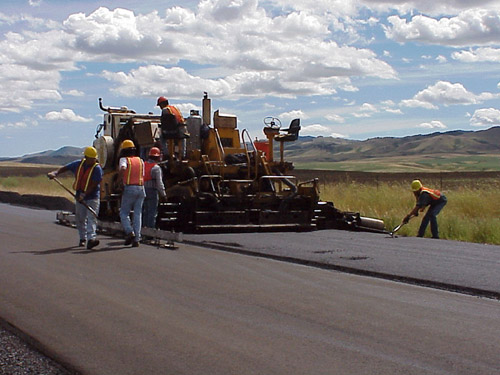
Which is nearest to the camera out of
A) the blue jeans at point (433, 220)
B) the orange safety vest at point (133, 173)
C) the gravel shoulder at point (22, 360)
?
the gravel shoulder at point (22, 360)

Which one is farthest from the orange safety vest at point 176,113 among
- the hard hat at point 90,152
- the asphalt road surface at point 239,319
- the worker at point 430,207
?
the asphalt road surface at point 239,319

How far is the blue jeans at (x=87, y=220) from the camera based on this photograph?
1319 centimetres

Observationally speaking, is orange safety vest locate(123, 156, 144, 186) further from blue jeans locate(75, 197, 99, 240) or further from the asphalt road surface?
the asphalt road surface

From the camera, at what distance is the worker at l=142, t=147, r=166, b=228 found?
1484cm

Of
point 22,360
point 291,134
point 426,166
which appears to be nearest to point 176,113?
point 291,134

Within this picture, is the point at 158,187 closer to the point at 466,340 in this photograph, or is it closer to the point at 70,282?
the point at 70,282

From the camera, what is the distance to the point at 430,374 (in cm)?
560

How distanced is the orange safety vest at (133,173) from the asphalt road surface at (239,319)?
2634mm

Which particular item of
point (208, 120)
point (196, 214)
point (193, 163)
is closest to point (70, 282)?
point (196, 214)

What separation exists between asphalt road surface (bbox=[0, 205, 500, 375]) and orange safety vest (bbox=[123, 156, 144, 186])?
263cm

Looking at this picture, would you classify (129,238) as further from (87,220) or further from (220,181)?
(220,181)

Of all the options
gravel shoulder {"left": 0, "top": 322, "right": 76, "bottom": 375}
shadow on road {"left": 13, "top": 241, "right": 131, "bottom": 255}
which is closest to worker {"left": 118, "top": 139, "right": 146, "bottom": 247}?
shadow on road {"left": 13, "top": 241, "right": 131, "bottom": 255}

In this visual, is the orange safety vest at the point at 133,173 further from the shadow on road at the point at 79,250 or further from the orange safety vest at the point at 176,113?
the orange safety vest at the point at 176,113

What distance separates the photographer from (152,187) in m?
14.9
